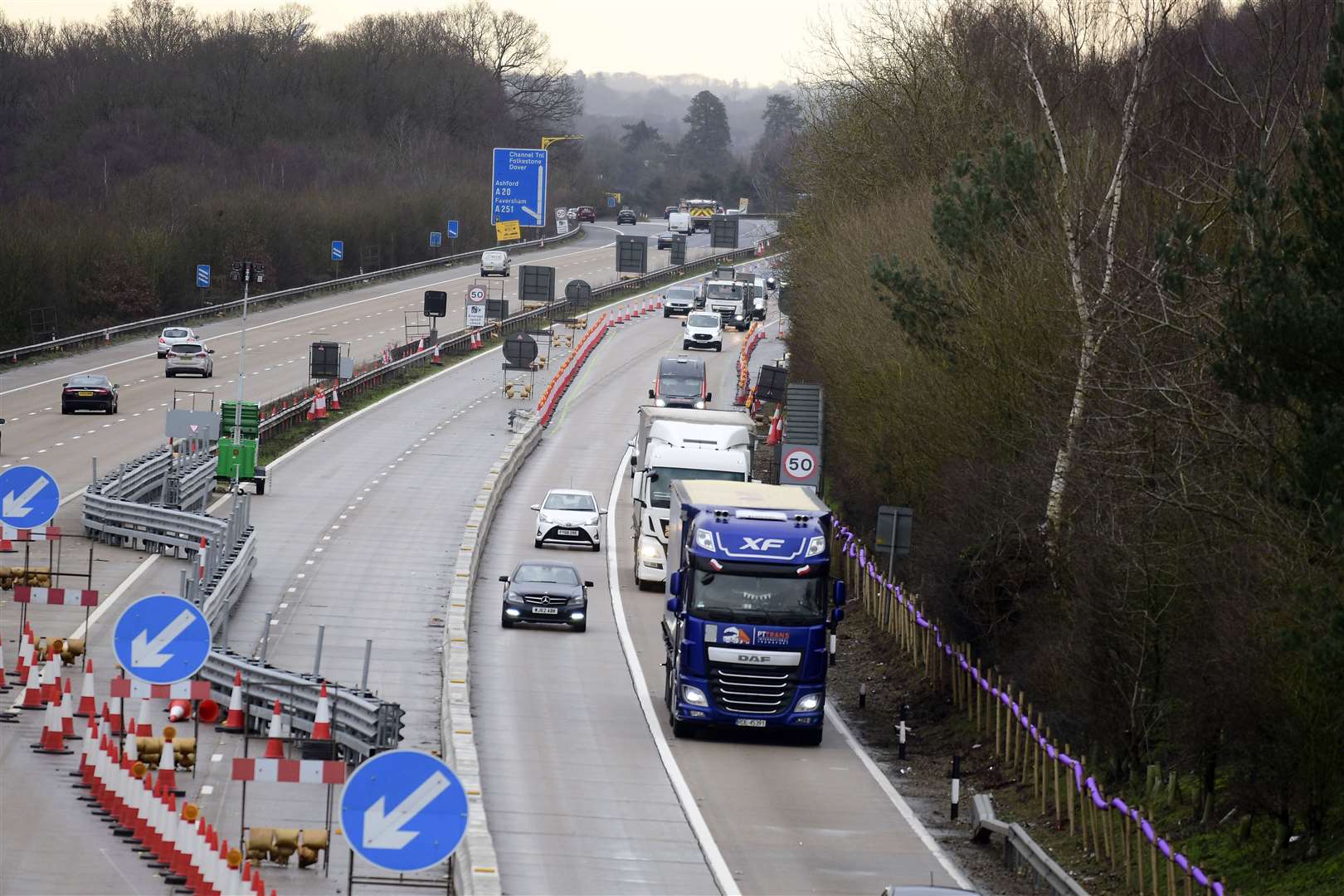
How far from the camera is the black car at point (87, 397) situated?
5750 centimetres

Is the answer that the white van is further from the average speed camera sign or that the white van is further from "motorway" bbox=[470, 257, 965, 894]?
"motorway" bbox=[470, 257, 965, 894]

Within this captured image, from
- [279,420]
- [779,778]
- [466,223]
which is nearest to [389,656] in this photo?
[779,778]

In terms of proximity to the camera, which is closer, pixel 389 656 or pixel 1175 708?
pixel 1175 708

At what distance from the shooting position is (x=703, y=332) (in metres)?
83.1

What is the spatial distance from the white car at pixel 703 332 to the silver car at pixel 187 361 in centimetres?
2340

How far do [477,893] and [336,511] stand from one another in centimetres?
3116

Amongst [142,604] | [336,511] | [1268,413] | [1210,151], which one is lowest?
[336,511]

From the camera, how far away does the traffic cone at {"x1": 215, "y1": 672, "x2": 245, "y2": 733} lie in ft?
75.3

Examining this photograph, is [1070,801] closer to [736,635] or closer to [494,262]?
[736,635]

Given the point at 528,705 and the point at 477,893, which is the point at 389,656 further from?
the point at 477,893

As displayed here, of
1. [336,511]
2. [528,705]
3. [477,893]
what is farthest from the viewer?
[336,511]

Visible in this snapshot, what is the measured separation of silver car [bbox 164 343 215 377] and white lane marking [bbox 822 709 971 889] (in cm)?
4308

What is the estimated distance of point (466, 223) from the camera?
13838 centimetres

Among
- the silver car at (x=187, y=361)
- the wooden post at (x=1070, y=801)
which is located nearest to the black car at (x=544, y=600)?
the wooden post at (x=1070, y=801)
